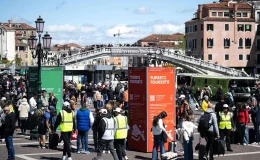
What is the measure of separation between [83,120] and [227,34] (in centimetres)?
6495

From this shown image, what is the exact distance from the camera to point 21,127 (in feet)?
72.8

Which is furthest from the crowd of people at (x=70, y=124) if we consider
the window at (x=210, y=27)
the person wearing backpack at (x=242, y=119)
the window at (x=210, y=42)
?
the window at (x=210, y=42)

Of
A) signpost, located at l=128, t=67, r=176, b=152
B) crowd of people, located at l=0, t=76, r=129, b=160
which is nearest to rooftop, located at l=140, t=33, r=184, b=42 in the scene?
crowd of people, located at l=0, t=76, r=129, b=160

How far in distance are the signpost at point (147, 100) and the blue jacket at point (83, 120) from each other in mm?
1512

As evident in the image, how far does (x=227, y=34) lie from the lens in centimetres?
7938

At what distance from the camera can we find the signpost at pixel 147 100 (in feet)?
55.2

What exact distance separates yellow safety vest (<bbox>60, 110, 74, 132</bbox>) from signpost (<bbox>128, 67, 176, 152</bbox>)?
93.3 inches

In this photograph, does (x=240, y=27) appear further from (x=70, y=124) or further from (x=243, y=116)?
(x=70, y=124)

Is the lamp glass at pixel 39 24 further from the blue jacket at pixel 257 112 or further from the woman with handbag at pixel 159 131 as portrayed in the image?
the woman with handbag at pixel 159 131

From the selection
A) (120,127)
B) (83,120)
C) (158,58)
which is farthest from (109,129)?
(158,58)

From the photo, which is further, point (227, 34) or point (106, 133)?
point (227, 34)

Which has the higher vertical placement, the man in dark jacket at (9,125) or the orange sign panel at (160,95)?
the orange sign panel at (160,95)

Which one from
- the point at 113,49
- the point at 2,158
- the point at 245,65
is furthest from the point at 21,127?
the point at 245,65

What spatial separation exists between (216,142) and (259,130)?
545 centimetres
